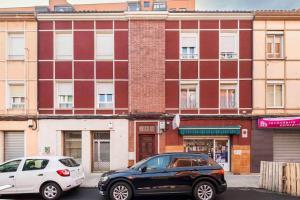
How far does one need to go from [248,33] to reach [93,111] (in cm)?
989

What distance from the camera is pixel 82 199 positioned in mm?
9711

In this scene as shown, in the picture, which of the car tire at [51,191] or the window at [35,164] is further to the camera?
the window at [35,164]

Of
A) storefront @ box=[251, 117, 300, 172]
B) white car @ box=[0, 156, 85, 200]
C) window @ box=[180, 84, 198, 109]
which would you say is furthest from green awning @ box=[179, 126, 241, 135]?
white car @ box=[0, 156, 85, 200]

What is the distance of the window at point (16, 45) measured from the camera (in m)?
14.9

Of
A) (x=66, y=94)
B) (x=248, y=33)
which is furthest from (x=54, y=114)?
(x=248, y=33)

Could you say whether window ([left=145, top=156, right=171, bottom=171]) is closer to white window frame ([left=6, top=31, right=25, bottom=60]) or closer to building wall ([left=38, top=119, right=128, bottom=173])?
building wall ([left=38, top=119, right=128, bottom=173])

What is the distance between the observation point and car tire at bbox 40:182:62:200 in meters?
9.50

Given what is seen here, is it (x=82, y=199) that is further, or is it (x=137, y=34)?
(x=137, y=34)

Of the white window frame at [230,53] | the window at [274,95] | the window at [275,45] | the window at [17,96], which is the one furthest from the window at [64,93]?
the window at [275,45]

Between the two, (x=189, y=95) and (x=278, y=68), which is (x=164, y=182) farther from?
(x=278, y=68)

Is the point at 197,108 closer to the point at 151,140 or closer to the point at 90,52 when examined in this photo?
the point at 151,140

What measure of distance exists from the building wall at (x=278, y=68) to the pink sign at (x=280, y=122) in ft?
2.00

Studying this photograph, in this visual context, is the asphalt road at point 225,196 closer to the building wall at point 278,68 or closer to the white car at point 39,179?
the white car at point 39,179

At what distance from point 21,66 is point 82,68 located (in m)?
3.45
